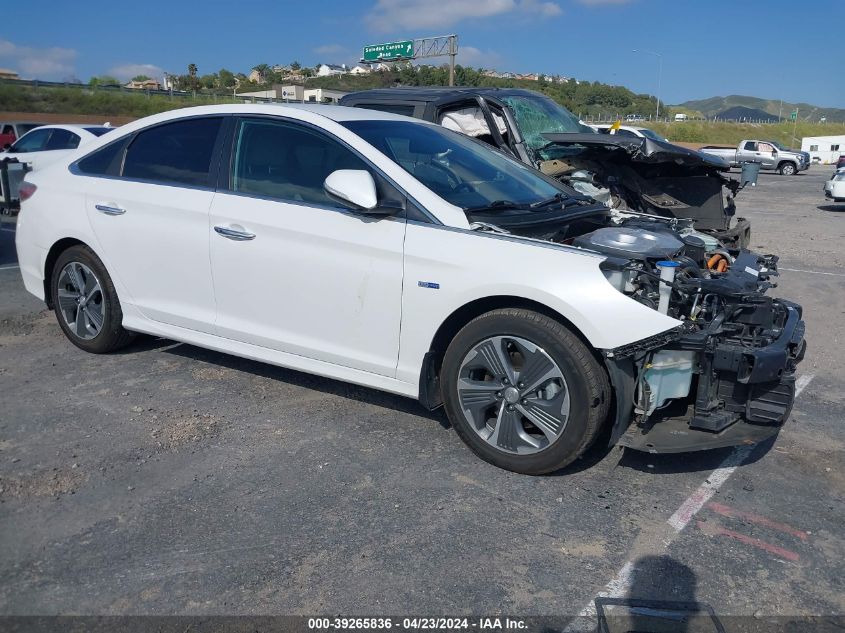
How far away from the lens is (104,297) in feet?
16.3

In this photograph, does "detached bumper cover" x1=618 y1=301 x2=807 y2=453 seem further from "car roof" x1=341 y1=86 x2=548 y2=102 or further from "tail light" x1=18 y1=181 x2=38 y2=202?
"car roof" x1=341 y1=86 x2=548 y2=102

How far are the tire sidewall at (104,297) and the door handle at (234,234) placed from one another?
117 centimetres

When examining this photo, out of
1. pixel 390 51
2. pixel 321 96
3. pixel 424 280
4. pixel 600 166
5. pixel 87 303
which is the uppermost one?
pixel 390 51

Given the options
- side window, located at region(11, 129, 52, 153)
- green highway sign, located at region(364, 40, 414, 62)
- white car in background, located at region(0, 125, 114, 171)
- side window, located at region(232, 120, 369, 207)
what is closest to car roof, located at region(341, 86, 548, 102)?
side window, located at region(232, 120, 369, 207)

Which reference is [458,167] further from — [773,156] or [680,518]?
[773,156]

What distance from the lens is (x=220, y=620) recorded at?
2.55 meters

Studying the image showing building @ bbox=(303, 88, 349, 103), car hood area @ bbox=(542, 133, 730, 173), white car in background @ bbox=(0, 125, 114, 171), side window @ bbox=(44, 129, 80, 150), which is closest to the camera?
car hood area @ bbox=(542, 133, 730, 173)

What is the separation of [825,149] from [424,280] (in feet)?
185

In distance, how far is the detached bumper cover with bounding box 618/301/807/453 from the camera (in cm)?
327

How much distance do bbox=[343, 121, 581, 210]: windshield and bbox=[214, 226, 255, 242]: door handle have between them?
84cm

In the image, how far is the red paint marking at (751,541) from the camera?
9.77 feet

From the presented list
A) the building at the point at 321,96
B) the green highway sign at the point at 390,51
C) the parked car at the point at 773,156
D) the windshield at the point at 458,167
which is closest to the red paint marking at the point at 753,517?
the windshield at the point at 458,167

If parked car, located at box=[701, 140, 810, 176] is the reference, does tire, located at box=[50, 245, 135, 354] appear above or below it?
below

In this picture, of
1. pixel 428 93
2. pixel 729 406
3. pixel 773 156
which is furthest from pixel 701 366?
pixel 773 156
